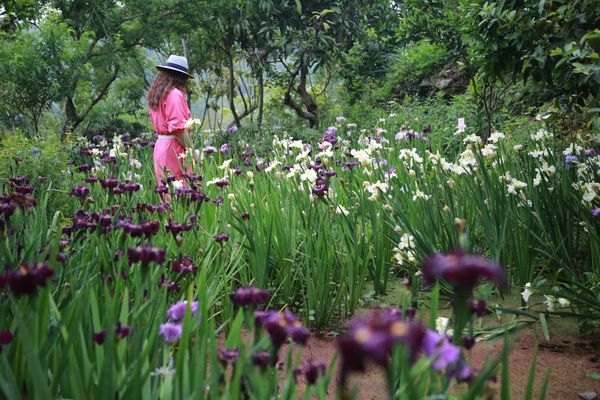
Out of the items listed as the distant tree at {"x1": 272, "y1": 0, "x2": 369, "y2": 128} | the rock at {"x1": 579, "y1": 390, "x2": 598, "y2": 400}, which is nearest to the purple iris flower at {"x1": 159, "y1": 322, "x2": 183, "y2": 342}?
the rock at {"x1": 579, "y1": 390, "x2": 598, "y2": 400}

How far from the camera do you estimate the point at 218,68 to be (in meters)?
14.5

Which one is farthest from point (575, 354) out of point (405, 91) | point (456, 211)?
point (405, 91)

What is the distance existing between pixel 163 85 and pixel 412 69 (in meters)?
8.21

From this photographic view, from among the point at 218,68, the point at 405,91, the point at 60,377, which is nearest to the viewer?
the point at 60,377

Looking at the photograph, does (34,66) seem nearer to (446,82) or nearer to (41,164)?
(41,164)

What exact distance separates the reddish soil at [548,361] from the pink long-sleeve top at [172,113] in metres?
2.93

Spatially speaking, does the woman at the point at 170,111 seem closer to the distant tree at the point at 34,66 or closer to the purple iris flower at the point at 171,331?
the distant tree at the point at 34,66

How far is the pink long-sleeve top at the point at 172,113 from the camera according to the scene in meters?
4.80

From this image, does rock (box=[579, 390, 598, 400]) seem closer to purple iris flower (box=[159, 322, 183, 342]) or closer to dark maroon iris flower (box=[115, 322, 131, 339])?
purple iris flower (box=[159, 322, 183, 342])

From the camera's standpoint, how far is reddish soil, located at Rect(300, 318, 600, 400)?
1.90 m

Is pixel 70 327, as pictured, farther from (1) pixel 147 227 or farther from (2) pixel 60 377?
(1) pixel 147 227

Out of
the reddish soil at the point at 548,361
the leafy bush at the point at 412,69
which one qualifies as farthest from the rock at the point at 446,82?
the reddish soil at the point at 548,361

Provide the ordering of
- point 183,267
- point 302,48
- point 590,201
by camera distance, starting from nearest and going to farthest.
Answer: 1. point 183,267
2. point 590,201
3. point 302,48

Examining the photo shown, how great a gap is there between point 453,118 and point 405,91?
4102 millimetres
